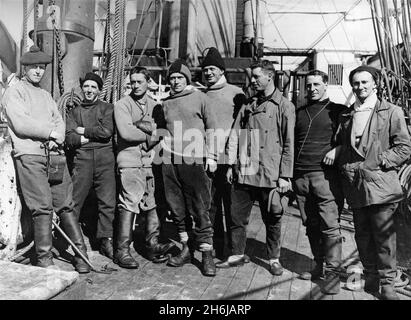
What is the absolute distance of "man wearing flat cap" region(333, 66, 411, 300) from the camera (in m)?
3.22

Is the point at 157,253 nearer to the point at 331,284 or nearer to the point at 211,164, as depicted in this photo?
the point at 211,164

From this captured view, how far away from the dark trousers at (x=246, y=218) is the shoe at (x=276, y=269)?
0.21 ft

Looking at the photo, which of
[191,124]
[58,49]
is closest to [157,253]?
[191,124]

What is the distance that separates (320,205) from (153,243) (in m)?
1.67

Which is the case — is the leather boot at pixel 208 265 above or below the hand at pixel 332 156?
below

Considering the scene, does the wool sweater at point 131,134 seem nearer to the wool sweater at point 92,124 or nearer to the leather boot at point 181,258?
the wool sweater at point 92,124

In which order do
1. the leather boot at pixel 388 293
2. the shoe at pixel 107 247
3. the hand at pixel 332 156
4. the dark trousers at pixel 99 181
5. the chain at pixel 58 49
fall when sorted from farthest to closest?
1. the chain at pixel 58 49
2. the shoe at pixel 107 247
3. the dark trousers at pixel 99 181
4. the hand at pixel 332 156
5. the leather boot at pixel 388 293

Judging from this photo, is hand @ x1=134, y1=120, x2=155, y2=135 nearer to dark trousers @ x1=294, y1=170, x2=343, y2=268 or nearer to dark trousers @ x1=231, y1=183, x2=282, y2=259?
dark trousers @ x1=231, y1=183, x2=282, y2=259

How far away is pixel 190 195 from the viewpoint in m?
3.92

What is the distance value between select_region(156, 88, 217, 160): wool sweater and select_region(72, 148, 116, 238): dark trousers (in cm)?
72

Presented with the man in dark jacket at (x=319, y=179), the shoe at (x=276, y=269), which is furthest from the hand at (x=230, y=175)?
the shoe at (x=276, y=269)

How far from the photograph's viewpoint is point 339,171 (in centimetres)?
358

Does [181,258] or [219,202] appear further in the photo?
[219,202]

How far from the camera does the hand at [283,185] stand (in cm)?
368
